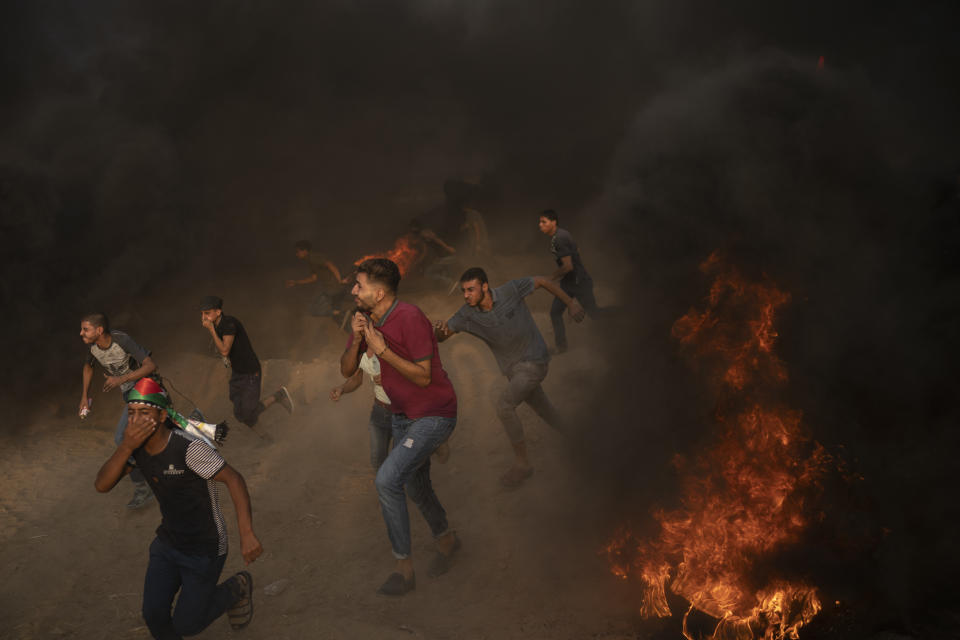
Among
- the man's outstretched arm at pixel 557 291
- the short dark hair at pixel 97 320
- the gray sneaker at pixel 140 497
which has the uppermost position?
the man's outstretched arm at pixel 557 291

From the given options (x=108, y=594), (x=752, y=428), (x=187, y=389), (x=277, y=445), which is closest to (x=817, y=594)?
(x=752, y=428)

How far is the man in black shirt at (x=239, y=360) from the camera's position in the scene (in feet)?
20.5

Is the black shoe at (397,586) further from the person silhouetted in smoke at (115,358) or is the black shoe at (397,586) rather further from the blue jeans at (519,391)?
the person silhouetted in smoke at (115,358)

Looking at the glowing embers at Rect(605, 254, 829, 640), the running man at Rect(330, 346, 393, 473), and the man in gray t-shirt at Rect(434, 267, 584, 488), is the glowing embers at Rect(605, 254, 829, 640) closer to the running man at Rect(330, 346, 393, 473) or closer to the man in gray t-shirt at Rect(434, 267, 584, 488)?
the man in gray t-shirt at Rect(434, 267, 584, 488)

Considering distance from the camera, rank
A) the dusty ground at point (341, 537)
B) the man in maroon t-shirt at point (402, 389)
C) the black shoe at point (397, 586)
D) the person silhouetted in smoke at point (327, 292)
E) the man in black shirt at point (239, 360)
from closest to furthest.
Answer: the man in maroon t-shirt at point (402, 389) → the dusty ground at point (341, 537) → the black shoe at point (397, 586) → the man in black shirt at point (239, 360) → the person silhouetted in smoke at point (327, 292)

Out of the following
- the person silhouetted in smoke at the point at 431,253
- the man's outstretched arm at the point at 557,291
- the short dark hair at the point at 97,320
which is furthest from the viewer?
the person silhouetted in smoke at the point at 431,253

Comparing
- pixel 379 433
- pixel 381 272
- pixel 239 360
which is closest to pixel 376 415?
pixel 379 433

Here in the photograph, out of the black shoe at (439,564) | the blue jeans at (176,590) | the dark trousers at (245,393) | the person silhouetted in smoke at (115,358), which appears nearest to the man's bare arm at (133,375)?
the person silhouetted in smoke at (115,358)

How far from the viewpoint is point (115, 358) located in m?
5.90

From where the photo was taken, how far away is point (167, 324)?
12.0 meters

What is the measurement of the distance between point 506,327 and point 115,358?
4301mm

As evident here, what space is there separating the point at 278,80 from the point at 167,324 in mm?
8566

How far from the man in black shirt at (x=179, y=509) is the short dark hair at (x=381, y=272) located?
59.1 inches

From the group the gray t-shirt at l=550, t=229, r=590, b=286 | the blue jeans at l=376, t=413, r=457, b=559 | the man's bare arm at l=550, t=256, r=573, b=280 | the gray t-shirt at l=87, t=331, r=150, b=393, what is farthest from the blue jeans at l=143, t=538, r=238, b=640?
the gray t-shirt at l=550, t=229, r=590, b=286
